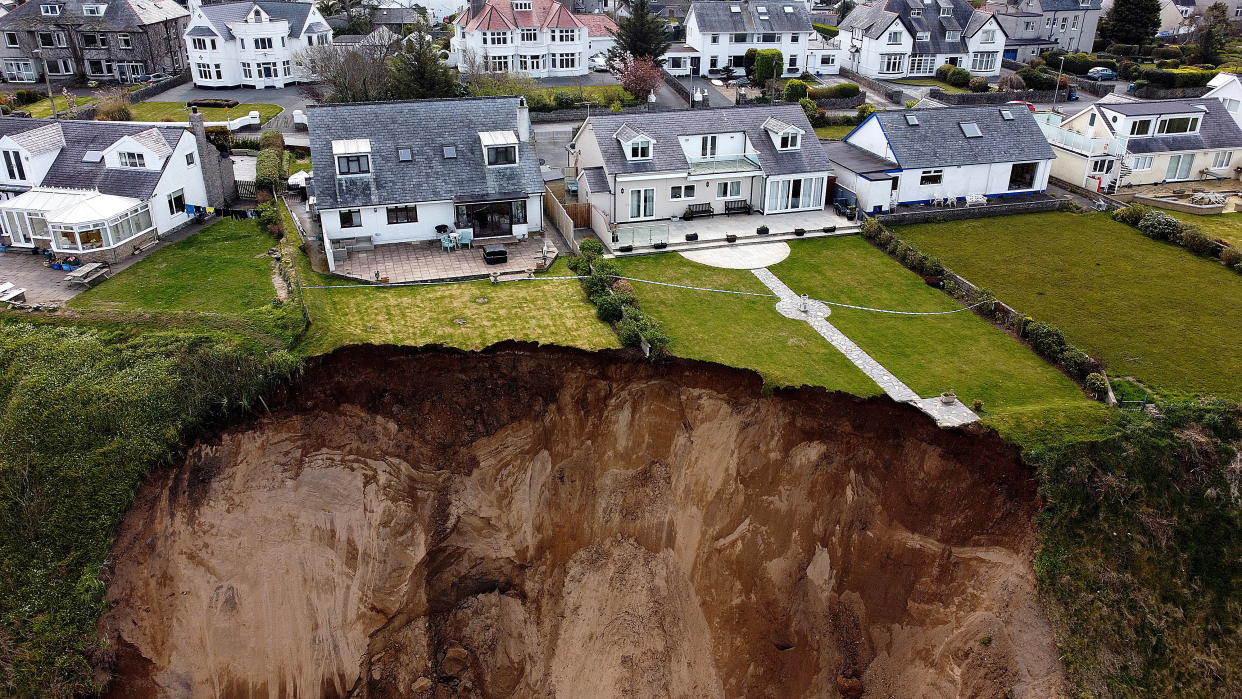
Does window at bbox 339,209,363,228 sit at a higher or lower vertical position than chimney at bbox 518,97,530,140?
lower

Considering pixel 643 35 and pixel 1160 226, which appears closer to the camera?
pixel 1160 226

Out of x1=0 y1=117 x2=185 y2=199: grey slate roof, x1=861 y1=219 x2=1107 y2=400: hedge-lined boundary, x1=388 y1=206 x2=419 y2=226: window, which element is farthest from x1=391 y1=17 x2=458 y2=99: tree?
x1=861 y1=219 x2=1107 y2=400: hedge-lined boundary

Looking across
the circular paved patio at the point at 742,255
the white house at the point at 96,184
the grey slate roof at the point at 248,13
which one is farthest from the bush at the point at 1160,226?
the grey slate roof at the point at 248,13

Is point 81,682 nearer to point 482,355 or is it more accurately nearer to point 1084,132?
point 482,355

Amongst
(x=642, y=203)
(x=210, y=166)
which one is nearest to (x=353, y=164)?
(x=210, y=166)

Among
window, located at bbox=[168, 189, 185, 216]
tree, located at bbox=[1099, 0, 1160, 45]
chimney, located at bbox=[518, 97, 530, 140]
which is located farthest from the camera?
tree, located at bbox=[1099, 0, 1160, 45]

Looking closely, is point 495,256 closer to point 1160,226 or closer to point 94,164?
point 94,164

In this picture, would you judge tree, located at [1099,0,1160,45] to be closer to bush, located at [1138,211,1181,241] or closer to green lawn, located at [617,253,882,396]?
bush, located at [1138,211,1181,241]

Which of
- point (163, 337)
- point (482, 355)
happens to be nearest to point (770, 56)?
point (482, 355)
